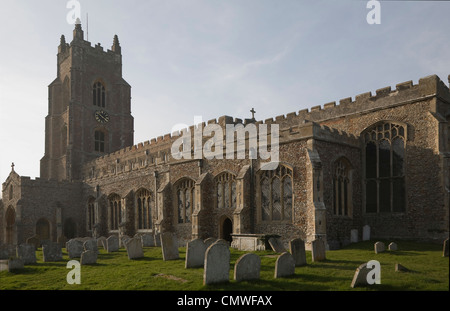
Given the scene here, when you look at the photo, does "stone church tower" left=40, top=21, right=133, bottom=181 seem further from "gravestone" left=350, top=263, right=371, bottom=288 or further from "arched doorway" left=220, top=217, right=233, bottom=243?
"gravestone" left=350, top=263, right=371, bottom=288

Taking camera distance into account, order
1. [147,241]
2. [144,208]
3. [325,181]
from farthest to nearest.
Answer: [144,208] → [147,241] → [325,181]

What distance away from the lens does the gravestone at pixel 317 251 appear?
1305cm

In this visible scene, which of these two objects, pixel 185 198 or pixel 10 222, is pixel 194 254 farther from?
pixel 10 222

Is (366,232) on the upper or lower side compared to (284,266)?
lower

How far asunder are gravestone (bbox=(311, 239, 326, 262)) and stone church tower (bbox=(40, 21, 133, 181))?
32996 millimetres

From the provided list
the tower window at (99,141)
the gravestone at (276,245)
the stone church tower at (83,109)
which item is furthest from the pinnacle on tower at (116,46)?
the gravestone at (276,245)

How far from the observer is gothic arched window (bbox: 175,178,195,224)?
2308 cm

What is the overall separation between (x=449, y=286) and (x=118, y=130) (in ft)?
134

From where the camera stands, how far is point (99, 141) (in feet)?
146

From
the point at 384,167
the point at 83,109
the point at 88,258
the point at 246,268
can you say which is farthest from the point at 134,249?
the point at 83,109

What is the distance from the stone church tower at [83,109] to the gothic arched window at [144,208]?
15.3 m

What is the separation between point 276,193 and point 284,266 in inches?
318

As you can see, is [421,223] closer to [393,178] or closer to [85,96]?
[393,178]
